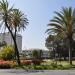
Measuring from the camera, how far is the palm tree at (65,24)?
46125 mm

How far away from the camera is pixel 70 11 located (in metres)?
46.0

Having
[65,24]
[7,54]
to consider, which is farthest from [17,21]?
[7,54]

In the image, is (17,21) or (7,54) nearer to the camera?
(17,21)

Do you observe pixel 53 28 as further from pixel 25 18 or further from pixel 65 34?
pixel 25 18

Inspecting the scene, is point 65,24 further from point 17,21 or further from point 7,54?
point 7,54

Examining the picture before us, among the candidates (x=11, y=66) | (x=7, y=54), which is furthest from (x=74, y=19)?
(x=7, y=54)

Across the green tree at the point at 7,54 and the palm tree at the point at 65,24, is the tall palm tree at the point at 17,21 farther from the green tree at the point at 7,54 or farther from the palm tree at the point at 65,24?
the green tree at the point at 7,54

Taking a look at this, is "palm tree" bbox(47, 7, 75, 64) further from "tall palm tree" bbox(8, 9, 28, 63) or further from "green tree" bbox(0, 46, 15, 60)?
"green tree" bbox(0, 46, 15, 60)

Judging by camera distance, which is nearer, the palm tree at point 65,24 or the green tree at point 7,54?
the palm tree at point 65,24

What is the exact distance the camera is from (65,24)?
46.5 m

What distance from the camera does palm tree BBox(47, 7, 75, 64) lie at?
151ft

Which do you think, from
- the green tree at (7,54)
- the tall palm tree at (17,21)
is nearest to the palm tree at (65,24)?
the tall palm tree at (17,21)

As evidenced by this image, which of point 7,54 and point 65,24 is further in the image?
point 7,54

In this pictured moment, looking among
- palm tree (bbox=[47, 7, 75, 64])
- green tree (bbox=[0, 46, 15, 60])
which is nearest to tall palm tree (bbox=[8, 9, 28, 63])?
palm tree (bbox=[47, 7, 75, 64])
